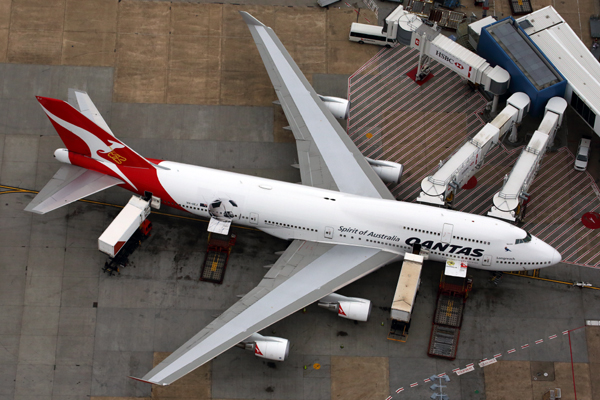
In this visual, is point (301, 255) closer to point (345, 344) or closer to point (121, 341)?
point (345, 344)

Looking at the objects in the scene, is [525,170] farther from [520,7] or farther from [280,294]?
[280,294]

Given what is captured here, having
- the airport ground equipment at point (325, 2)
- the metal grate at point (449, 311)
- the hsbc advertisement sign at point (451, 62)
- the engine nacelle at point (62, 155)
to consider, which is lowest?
the metal grate at point (449, 311)

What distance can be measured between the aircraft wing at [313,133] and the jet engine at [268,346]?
1134cm

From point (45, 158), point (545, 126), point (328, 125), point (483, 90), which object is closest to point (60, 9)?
point (45, 158)

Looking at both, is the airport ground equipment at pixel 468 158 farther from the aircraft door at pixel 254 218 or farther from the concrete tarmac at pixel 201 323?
the aircraft door at pixel 254 218

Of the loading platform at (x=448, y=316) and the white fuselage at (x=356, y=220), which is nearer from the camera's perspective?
the white fuselage at (x=356, y=220)

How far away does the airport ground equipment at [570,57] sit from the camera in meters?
56.8

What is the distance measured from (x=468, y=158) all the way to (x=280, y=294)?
1589 cm

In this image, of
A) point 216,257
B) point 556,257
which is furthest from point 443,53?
point 216,257

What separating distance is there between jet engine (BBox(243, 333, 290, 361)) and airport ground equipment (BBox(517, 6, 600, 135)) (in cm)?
2697

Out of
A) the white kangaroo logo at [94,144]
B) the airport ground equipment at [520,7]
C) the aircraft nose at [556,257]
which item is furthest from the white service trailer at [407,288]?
the airport ground equipment at [520,7]

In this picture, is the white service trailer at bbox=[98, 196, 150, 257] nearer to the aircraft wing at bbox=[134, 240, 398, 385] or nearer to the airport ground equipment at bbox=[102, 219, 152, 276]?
the airport ground equipment at bbox=[102, 219, 152, 276]

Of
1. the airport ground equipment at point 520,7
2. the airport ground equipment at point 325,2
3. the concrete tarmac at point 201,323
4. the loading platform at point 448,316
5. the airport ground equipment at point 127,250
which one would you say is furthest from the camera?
the airport ground equipment at point 520,7

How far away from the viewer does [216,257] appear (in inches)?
2165
